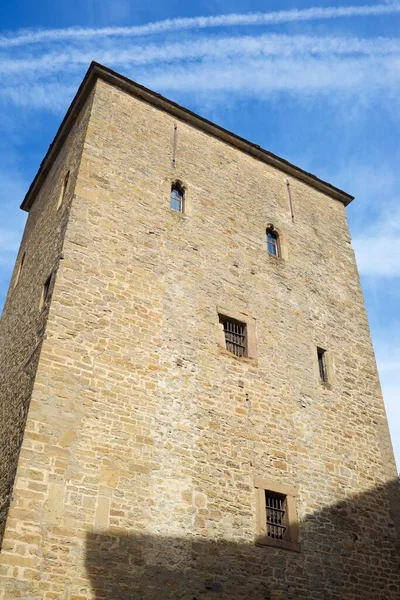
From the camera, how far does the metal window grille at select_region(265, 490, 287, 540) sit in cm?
906

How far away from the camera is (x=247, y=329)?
1084 cm

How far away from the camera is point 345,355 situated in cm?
1220

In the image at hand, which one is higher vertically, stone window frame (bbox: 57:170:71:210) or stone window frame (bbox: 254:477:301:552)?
stone window frame (bbox: 57:170:71:210)

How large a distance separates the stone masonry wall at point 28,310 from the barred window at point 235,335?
3.20 metres

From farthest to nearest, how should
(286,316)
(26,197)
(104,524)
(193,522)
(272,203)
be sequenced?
(26,197) < (272,203) < (286,316) < (193,522) < (104,524)

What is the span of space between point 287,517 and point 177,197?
20.7 feet

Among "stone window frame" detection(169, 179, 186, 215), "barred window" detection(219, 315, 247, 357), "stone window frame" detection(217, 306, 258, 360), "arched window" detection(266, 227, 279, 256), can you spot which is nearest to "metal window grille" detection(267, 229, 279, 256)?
"arched window" detection(266, 227, 279, 256)

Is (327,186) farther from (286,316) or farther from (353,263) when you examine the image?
(286,316)

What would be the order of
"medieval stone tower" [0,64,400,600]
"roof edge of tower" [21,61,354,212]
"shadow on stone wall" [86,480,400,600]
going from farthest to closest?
"roof edge of tower" [21,61,354,212] → "medieval stone tower" [0,64,400,600] → "shadow on stone wall" [86,480,400,600]

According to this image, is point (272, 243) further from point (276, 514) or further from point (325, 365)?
point (276, 514)

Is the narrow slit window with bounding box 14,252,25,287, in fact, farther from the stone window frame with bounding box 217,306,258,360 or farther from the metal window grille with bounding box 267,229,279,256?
the metal window grille with bounding box 267,229,279,256

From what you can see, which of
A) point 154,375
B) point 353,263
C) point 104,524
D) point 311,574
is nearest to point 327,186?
point 353,263

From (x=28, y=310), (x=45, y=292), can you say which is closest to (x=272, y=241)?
(x=45, y=292)

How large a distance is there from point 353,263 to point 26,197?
26.7 feet
